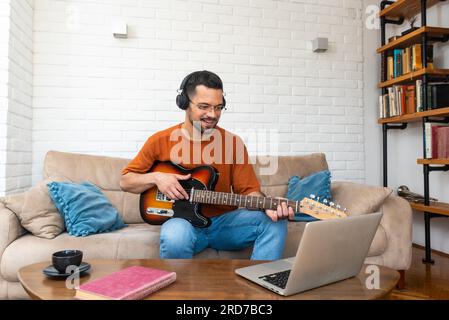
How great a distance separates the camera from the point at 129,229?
201cm

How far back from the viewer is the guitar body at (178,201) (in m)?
1.64

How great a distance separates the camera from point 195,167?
171cm

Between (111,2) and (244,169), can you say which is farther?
(111,2)

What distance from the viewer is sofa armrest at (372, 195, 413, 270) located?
6.63ft

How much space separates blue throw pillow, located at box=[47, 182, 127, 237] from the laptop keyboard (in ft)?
3.66

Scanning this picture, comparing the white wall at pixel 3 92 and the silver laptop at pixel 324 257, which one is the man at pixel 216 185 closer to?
the silver laptop at pixel 324 257

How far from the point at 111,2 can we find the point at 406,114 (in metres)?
2.39

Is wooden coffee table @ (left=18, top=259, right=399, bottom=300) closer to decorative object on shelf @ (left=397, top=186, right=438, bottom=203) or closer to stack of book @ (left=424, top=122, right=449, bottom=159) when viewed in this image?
stack of book @ (left=424, top=122, right=449, bottom=159)

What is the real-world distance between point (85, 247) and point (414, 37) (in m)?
2.71

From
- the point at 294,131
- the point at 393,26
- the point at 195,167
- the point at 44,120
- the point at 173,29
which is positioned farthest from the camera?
the point at 393,26

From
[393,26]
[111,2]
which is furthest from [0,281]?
[393,26]

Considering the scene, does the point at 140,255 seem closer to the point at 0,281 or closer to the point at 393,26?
the point at 0,281

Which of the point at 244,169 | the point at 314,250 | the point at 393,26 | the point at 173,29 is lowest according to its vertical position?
the point at 314,250

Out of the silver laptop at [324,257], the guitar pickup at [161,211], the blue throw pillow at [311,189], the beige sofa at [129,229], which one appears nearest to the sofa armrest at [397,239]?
the beige sofa at [129,229]
